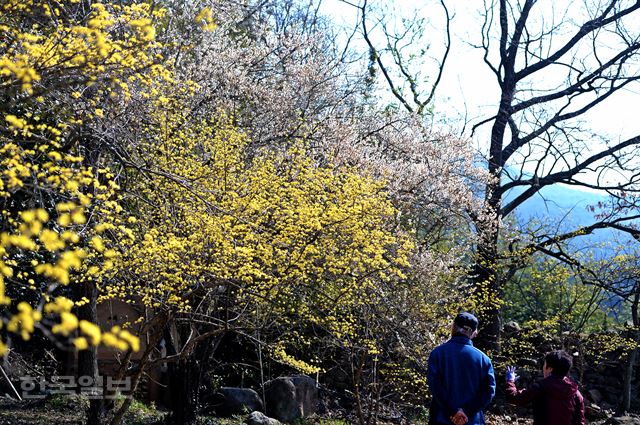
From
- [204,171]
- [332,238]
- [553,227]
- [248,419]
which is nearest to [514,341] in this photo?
[553,227]

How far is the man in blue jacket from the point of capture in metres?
4.42

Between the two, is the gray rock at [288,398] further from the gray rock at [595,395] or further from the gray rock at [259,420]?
the gray rock at [595,395]

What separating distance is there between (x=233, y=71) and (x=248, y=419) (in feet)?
16.5

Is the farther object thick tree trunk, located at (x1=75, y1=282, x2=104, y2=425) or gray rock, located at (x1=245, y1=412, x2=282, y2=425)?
gray rock, located at (x1=245, y1=412, x2=282, y2=425)

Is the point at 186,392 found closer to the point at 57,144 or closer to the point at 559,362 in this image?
the point at 57,144

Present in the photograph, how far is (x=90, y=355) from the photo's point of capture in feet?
32.1

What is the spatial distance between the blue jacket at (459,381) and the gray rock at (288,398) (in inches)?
278

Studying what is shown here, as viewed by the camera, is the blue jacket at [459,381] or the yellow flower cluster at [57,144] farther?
the blue jacket at [459,381]

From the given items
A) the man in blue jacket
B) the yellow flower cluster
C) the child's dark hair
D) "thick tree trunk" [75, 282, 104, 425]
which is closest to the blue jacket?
the man in blue jacket

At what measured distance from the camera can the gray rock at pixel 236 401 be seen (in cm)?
1093

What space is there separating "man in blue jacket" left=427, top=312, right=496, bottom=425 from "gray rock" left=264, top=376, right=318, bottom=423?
23.2 feet

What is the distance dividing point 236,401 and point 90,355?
2402mm

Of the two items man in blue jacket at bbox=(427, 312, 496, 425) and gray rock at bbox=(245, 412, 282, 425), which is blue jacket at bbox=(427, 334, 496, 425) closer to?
man in blue jacket at bbox=(427, 312, 496, 425)

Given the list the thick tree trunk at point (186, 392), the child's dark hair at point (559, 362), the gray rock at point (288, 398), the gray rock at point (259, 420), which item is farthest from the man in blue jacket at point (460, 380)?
the gray rock at point (288, 398)
